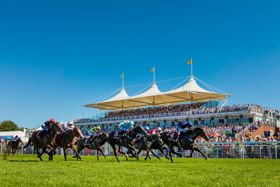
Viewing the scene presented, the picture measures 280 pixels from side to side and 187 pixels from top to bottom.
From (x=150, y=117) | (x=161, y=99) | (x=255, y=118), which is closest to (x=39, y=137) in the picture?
(x=255, y=118)

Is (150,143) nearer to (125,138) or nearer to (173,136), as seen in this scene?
(173,136)

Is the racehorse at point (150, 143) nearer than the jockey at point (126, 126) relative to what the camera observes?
No

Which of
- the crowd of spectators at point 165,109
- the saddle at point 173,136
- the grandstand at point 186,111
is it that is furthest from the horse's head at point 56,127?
the crowd of spectators at point 165,109

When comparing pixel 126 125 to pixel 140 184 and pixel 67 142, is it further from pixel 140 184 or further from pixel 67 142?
pixel 140 184

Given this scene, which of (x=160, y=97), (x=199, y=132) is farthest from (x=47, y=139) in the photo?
(x=160, y=97)

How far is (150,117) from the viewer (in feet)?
152

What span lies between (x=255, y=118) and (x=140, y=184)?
103 feet

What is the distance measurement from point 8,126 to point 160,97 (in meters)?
52.1

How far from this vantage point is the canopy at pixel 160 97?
155ft

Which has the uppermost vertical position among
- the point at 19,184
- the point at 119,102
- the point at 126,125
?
the point at 119,102

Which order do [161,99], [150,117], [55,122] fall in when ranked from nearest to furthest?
[55,122], [150,117], [161,99]

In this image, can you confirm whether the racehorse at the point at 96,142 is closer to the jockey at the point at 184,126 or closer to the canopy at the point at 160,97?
the jockey at the point at 184,126

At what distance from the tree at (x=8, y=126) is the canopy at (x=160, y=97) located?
36.8 m

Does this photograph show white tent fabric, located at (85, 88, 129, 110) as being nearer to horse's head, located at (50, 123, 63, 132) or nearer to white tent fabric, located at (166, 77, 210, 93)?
white tent fabric, located at (166, 77, 210, 93)
